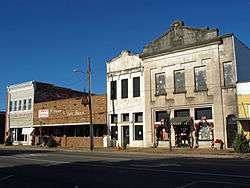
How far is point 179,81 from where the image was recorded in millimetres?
34375

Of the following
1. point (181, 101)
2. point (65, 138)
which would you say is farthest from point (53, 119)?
point (181, 101)

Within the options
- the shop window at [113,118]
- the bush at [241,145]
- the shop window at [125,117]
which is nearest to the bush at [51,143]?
the shop window at [113,118]

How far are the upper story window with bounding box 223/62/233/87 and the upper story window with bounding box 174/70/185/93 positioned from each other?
4152mm

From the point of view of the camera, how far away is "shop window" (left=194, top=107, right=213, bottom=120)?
3216 cm

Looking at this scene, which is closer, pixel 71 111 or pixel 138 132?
pixel 138 132

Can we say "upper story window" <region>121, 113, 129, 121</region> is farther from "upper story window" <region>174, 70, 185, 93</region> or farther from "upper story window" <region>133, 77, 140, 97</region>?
"upper story window" <region>174, 70, 185, 93</region>

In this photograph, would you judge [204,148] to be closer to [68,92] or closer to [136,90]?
[136,90]

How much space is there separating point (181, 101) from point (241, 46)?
7292mm

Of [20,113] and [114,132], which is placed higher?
[20,113]

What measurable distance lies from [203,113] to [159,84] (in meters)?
5.54

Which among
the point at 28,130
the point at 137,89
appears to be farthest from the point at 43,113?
the point at 137,89

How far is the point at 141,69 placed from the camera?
122 ft

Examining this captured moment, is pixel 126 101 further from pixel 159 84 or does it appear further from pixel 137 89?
pixel 159 84

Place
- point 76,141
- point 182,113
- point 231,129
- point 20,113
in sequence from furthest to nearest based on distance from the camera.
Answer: point 20,113 < point 76,141 < point 182,113 < point 231,129
